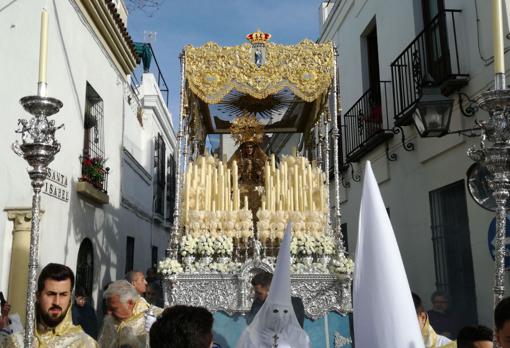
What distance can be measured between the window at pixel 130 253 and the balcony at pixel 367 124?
4.91 metres

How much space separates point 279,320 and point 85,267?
18.7 ft

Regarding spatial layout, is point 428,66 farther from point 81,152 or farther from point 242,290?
point 81,152

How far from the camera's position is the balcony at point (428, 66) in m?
6.28

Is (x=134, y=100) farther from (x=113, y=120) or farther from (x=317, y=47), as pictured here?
(x=317, y=47)

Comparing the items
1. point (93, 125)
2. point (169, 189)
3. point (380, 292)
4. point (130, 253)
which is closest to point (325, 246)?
point (380, 292)

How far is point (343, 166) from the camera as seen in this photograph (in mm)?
10648

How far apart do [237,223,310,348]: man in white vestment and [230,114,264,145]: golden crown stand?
4.92 meters

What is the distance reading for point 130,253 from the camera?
10969 millimetres

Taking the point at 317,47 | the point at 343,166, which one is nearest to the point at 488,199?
the point at 317,47

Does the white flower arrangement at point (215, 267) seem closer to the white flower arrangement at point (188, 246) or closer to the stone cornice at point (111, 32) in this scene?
the white flower arrangement at point (188, 246)

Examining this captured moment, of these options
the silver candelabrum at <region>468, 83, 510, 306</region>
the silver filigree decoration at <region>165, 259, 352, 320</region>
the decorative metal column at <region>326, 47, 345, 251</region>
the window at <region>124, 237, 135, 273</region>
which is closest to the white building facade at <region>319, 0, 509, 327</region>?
the decorative metal column at <region>326, 47, 345, 251</region>

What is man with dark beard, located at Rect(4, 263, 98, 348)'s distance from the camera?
99.0 inches

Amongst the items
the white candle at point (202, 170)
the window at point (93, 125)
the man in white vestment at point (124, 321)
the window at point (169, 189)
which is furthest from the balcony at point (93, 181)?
the window at point (169, 189)

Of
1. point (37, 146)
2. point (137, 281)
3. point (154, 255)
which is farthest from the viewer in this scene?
point (154, 255)
